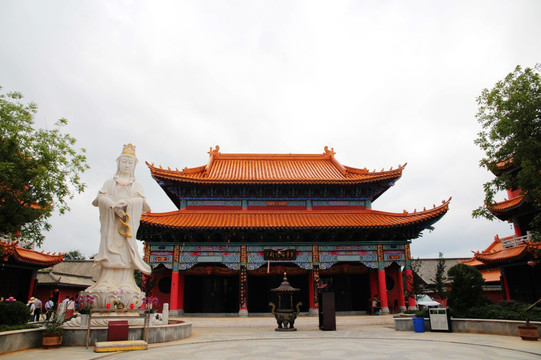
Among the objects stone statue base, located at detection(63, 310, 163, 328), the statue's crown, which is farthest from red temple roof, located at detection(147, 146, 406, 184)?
stone statue base, located at detection(63, 310, 163, 328)

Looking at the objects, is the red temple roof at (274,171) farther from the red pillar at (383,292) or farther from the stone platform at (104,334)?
the stone platform at (104,334)

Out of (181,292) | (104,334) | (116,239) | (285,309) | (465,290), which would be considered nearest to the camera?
(104,334)

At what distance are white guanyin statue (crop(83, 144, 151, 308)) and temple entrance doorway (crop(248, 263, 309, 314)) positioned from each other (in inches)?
427

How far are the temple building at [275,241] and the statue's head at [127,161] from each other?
6631 millimetres

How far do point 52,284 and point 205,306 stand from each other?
54.9 feet

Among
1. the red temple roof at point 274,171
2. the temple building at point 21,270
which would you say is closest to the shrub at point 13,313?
the temple building at point 21,270

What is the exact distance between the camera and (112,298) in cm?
1123

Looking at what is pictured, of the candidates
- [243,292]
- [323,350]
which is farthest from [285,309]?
[323,350]

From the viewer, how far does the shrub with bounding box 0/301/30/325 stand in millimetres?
10461

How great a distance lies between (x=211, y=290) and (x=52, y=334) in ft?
40.9

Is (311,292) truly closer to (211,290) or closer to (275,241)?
(275,241)

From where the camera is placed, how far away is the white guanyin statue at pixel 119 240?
37.7 feet

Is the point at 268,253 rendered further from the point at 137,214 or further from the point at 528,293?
the point at 528,293

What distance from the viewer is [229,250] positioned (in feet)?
69.3
